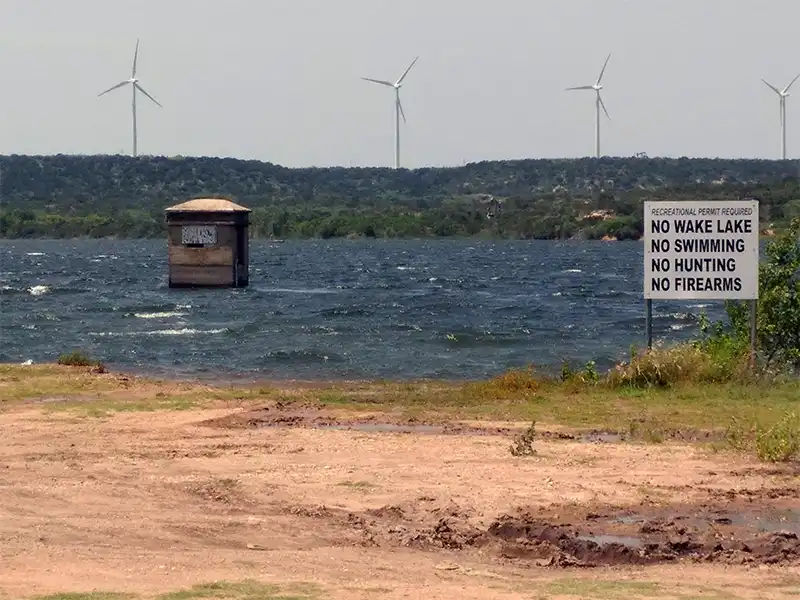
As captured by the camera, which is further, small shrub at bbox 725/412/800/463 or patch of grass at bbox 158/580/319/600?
small shrub at bbox 725/412/800/463

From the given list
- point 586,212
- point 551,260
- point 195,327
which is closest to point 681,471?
point 195,327

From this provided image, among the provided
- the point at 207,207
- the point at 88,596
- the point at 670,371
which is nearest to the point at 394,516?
the point at 88,596

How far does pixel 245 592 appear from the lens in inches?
336

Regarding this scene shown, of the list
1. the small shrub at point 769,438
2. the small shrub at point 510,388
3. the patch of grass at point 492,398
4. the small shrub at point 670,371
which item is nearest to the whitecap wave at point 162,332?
the patch of grass at point 492,398

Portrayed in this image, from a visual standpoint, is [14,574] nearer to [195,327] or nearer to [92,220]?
[195,327]

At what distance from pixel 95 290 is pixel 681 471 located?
50765 mm

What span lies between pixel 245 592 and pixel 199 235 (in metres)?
45.0

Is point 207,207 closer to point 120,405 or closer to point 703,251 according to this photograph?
Result: point 120,405

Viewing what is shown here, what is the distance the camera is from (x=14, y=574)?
29.1ft

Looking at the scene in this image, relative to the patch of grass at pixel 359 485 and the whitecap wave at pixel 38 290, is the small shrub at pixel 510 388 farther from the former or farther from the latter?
the whitecap wave at pixel 38 290

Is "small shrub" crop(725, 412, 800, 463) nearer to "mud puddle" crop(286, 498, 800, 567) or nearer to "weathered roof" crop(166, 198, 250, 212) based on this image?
"mud puddle" crop(286, 498, 800, 567)

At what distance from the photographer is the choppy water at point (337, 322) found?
2978 centimetres

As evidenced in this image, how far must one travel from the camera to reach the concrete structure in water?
52.2 meters

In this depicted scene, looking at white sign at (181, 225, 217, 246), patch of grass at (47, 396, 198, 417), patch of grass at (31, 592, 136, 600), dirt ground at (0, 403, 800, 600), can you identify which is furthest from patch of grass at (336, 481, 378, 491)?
white sign at (181, 225, 217, 246)
